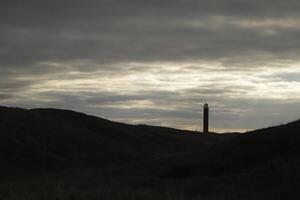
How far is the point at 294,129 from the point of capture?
3350 cm

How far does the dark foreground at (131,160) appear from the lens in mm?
22094

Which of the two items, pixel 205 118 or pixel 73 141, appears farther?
pixel 205 118

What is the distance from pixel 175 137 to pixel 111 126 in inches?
343

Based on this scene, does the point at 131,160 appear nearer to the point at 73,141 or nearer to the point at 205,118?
the point at 73,141

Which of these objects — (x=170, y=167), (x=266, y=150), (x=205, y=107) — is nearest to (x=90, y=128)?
(x=205, y=107)

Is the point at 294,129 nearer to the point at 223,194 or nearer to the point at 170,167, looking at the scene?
the point at 170,167

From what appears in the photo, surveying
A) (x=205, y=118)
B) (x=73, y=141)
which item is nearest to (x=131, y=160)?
(x=73, y=141)

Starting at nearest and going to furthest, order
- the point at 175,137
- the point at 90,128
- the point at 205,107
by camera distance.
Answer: the point at 90,128 → the point at 175,137 → the point at 205,107

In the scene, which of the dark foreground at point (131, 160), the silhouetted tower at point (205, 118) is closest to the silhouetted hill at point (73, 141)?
the dark foreground at point (131, 160)

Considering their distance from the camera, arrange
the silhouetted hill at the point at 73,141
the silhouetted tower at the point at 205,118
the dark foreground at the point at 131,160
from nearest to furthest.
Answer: the dark foreground at the point at 131,160 < the silhouetted hill at the point at 73,141 < the silhouetted tower at the point at 205,118

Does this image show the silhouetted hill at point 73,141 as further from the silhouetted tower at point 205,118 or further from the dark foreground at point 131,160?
the silhouetted tower at point 205,118

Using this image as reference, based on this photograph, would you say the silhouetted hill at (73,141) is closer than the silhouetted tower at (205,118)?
Yes

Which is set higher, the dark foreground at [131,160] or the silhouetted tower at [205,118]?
the silhouetted tower at [205,118]

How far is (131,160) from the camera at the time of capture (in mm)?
49969
